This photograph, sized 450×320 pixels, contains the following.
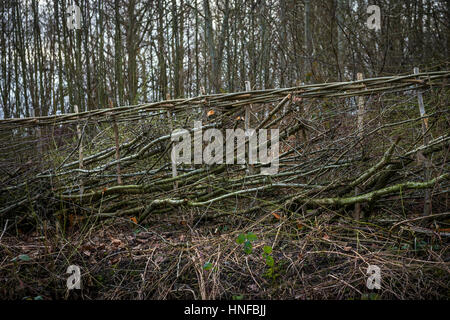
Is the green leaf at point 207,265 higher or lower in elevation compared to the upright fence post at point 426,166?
lower

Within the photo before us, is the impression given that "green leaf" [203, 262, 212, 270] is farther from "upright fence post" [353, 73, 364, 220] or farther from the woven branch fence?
"upright fence post" [353, 73, 364, 220]

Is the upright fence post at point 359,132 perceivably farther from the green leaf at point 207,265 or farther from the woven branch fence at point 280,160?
the green leaf at point 207,265

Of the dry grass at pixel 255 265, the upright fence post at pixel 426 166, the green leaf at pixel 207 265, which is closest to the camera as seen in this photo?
the dry grass at pixel 255 265

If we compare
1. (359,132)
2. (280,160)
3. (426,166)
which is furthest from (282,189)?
(426,166)

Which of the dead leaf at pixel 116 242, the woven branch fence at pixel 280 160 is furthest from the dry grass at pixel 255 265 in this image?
the woven branch fence at pixel 280 160

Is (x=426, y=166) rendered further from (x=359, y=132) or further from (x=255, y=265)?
(x=255, y=265)

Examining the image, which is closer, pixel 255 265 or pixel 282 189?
pixel 255 265

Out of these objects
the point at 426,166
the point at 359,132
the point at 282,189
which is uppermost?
the point at 359,132

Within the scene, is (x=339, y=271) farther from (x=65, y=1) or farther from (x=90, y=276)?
(x=65, y=1)

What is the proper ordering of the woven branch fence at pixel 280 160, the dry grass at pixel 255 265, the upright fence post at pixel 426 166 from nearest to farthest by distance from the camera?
the dry grass at pixel 255 265, the upright fence post at pixel 426 166, the woven branch fence at pixel 280 160

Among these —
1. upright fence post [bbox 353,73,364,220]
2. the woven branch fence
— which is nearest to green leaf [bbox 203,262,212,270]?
the woven branch fence

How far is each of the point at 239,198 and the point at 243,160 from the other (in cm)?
40

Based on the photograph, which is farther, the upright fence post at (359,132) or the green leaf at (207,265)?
the upright fence post at (359,132)

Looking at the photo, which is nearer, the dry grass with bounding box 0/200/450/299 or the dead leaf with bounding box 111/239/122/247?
the dry grass with bounding box 0/200/450/299
